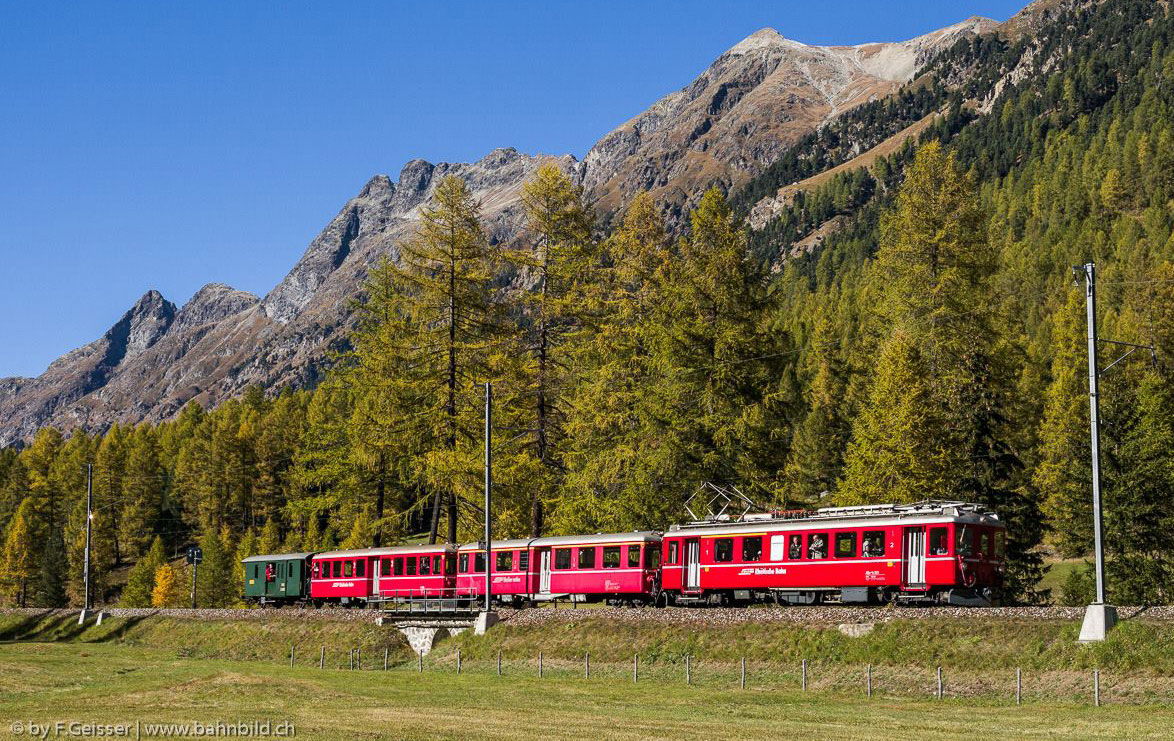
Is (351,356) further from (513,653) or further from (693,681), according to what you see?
(693,681)

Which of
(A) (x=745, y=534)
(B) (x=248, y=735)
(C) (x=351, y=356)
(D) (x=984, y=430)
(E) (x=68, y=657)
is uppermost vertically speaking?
(C) (x=351, y=356)

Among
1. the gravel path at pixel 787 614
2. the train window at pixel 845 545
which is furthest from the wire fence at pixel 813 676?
the train window at pixel 845 545

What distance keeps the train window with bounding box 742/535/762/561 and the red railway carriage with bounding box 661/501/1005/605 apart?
0.03 m

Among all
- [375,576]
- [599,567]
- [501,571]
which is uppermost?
[599,567]

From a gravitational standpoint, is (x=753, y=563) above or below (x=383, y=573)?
above

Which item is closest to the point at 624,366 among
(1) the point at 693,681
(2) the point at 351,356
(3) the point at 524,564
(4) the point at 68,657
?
(3) the point at 524,564

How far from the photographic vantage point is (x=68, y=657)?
4809 centimetres

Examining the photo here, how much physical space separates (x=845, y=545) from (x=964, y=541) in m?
3.82

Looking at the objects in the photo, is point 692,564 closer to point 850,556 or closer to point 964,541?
point 850,556

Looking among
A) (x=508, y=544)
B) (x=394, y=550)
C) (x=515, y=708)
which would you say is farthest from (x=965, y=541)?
(x=394, y=550)

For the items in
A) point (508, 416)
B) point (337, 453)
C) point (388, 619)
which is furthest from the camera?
point (337, 453)

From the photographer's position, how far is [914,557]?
36.0 metres

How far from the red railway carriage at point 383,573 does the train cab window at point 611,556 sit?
914cm

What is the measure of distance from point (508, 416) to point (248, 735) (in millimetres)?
29047
